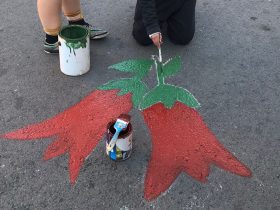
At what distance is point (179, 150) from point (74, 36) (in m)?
1.24

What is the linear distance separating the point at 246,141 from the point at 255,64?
36.8 inches

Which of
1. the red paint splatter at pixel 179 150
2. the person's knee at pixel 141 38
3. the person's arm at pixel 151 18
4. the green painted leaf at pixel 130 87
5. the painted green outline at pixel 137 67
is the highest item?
the person's arm at pixel 151 18

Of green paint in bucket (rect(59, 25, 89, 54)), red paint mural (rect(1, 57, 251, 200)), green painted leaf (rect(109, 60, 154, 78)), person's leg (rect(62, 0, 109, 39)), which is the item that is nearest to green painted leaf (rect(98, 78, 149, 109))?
red paint mural (rect(1, 57, 251, 200))

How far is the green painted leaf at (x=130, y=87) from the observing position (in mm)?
2859

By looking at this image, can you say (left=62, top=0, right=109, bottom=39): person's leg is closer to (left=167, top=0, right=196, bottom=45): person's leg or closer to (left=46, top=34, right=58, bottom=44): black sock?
(left=46, top=34, right=58, bottom=44): black sock

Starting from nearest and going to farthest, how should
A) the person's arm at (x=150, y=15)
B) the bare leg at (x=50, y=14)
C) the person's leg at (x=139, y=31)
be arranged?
the person's arm at (x=150, y=15) → the bare leg at (x=50, y=14) → the person's leg at (x=139, y=31)

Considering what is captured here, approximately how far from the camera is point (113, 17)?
3645 millimetres

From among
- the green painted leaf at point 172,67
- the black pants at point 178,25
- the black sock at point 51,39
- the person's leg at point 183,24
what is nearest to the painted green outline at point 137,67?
the green painted leaf at point 172,67

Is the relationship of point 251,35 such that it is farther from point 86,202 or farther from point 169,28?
point 86,202

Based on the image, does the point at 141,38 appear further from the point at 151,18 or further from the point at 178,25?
the point at 151,18

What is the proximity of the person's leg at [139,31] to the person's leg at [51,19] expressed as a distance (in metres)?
0.68

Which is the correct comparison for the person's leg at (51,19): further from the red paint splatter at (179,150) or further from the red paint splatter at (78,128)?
the red paint splatter at (179,150)

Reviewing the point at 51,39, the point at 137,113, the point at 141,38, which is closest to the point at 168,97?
the point at 137,113

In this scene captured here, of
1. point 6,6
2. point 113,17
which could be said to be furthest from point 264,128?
point 6,6
